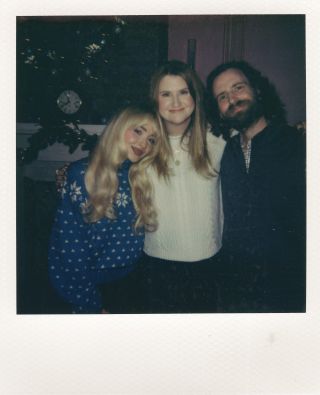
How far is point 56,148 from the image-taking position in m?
1.83

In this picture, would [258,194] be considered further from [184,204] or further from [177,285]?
[177,285]

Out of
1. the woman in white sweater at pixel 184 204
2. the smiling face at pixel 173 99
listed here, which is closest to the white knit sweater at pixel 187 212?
the woman in white sweater at pixel 184 204

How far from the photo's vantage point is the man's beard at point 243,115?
1.84 metres

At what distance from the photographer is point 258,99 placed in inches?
72.3

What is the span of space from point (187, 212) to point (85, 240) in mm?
459

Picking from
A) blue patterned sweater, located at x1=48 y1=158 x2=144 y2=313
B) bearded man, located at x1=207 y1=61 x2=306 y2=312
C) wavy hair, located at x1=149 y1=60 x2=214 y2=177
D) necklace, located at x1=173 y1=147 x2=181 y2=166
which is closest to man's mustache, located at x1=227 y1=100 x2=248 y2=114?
bearded man, located at x1=207 y1=61 x2=306 y2=312

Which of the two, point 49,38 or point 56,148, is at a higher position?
point 49,38

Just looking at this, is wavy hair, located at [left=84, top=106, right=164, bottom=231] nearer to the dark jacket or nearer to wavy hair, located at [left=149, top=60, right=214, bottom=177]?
wavy hair, located at [left=149, top=60, right=214, bottom=177]

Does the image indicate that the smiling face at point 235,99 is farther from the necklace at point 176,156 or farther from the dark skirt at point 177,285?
the dark skirt at point 177,285

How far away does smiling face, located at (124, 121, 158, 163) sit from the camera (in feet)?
5.95

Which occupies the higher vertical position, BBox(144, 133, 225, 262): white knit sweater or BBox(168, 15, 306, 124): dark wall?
BBox(168, 15, 306, 124): dark wall
